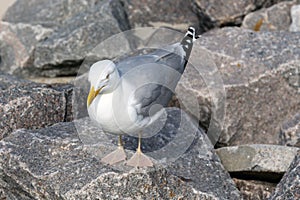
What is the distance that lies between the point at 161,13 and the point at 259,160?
409 cm

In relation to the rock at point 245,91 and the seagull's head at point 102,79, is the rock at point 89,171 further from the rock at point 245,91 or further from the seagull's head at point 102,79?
the rock at point 245,91

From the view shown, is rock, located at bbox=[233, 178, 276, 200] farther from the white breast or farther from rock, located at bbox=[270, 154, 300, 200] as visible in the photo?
the white breast

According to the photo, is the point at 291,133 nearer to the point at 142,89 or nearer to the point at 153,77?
the point at 153,77

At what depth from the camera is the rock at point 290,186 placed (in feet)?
15.1

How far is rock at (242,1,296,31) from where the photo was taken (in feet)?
27.4

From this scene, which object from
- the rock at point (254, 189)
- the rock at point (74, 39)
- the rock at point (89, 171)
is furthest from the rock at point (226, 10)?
the rock at point (254, 189)

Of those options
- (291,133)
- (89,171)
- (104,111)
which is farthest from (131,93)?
(291,133)

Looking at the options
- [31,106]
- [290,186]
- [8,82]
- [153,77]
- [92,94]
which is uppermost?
[92,94]

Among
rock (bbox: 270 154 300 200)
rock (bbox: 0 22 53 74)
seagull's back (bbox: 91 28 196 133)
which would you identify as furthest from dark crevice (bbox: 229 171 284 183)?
rock (bbox: 0 22 53 74)

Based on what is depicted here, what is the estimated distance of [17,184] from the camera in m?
5.12

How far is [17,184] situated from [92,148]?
679mm

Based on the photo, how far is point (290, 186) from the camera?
4664 millimetres

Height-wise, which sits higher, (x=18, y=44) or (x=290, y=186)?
(x=290, y=186)

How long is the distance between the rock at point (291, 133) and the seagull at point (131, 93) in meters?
1.39
